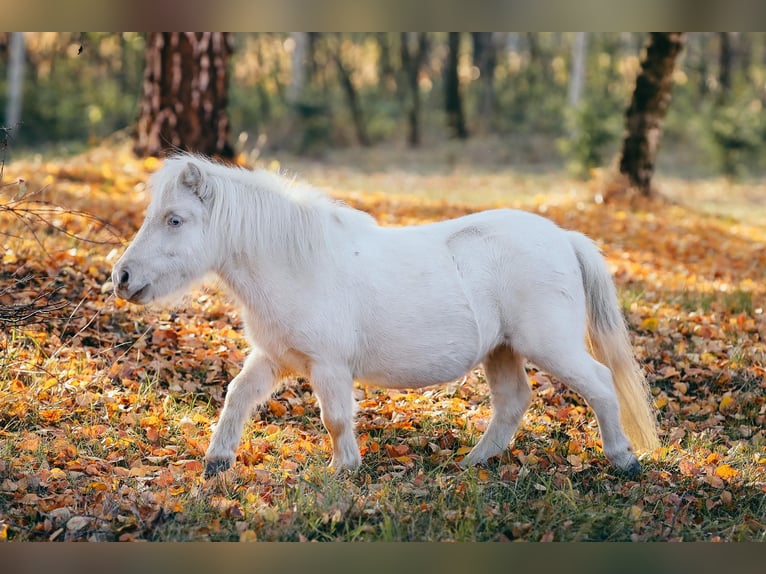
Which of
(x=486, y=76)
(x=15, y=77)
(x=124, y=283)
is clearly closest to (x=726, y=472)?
(x=124, y=283)

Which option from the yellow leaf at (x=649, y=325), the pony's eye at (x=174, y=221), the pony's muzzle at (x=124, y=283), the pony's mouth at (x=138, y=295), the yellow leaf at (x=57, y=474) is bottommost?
the yellow leaf at (x=649, y=325)

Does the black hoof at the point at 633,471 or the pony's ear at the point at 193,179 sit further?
the black hoof at the point at 633,471

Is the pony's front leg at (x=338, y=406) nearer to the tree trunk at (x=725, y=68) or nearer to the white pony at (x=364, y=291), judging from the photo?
the white pony at (x=364, y=291)

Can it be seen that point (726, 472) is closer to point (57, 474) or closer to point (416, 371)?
point (416, 371)

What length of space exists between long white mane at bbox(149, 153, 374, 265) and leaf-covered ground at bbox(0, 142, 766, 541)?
3.82 feet

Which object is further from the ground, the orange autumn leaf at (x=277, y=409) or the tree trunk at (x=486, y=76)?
the tree trunk at (x=486, y=76)

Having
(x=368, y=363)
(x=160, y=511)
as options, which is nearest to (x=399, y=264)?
(x=368, y=363)

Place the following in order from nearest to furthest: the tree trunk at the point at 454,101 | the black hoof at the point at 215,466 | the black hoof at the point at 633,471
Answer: the black hoof at the point at 215,466, the black hoof at the point at 633,471, the tree trunk at the point at 454,101

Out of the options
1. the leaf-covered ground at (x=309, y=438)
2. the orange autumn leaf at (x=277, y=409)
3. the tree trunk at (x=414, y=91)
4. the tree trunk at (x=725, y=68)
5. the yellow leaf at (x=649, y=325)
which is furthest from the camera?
the tree trunk at (x=725, y=68)

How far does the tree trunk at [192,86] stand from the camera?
11.6m

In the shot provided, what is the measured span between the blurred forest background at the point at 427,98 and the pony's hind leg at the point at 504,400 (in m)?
13.6

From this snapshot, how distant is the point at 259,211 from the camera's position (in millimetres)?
4777

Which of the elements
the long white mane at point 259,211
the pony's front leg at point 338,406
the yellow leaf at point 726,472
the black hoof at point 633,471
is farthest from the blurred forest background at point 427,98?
the black hoof at point 633,471

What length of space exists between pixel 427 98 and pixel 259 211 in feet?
91.5
